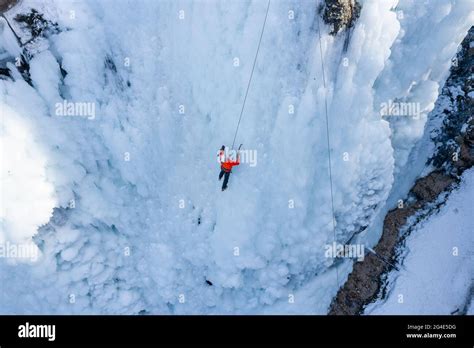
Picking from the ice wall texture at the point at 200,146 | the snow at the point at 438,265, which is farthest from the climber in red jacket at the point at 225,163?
the snow at the point at 438,265

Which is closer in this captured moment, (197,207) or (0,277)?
(0,277)

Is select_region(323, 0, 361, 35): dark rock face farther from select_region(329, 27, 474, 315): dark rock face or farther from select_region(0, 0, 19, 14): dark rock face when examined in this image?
select_region(0, 0, 19, 14): dark rock face

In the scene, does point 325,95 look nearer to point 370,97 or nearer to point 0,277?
point 370,97

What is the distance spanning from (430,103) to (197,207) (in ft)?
19.9

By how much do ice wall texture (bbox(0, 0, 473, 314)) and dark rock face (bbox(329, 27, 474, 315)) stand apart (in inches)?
30.9

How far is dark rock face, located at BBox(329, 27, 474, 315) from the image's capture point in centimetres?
1205

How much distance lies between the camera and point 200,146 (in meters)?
11.2

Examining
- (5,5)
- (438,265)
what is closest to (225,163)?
(5,5)

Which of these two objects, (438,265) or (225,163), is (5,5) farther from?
(438,265)

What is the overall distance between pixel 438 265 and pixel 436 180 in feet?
7.85

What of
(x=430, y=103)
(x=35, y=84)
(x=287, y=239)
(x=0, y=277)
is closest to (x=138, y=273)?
(x=0, y=277)

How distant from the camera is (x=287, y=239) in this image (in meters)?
11.1

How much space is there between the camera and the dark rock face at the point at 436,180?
39.5 feet

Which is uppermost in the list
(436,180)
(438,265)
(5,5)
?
(5,5)
